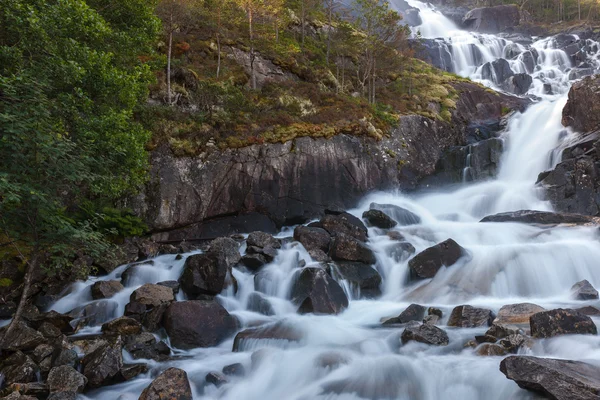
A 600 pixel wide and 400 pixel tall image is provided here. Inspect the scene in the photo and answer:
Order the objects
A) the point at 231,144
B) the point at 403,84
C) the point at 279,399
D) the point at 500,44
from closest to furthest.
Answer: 1. the point at 279,399
2. the point at 231,144
3. the point at 403,84
4. the point at 500,44

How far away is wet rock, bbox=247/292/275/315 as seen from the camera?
11367mm

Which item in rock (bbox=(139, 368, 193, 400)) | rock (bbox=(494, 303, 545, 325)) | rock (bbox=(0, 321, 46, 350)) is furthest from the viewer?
rock (bbox=(494, 303, 545, 325))

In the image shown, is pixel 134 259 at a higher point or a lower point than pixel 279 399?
higher

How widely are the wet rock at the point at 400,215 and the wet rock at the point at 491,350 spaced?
10.6 meters

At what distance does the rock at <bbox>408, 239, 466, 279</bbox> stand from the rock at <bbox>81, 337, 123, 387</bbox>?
8.97m

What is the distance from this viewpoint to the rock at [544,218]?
15062 millimetres

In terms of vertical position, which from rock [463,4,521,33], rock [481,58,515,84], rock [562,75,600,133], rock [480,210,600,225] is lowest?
rock [480,210,600,225]

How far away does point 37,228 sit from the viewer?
7.72 meters

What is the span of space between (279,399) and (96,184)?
274 inches

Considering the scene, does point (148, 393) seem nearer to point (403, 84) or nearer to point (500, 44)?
point (403, 84)

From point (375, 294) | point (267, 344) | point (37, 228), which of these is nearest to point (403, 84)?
point (375, 294)

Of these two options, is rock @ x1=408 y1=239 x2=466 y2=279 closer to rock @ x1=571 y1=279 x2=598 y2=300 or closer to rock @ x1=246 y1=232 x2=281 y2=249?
rock @ x1=571 y1=279 x2=598 y2=300

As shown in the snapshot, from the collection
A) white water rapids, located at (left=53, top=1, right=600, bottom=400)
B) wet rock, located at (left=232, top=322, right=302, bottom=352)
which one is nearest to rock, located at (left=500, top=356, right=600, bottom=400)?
white water rapids, located at (left=53, top=1, right=600, bottom=400)

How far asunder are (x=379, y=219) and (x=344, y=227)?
213 cm
